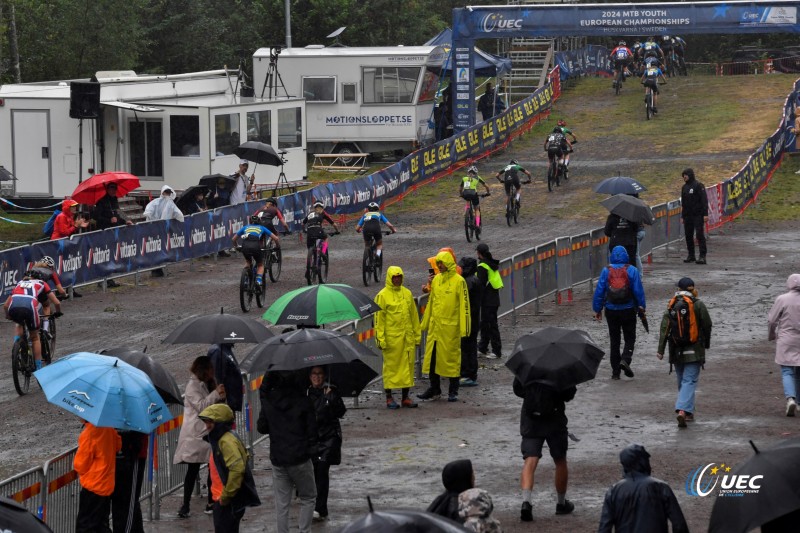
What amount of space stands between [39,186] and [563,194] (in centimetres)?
1389

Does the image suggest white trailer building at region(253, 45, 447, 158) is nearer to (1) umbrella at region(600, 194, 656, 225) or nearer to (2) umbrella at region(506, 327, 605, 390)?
(1) umbrella at region(600, 194, 656, 225)

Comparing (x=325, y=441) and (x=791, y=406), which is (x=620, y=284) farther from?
(x=325, y=441)

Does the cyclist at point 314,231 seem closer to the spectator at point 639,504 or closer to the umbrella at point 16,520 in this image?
the spectator at point 639,504

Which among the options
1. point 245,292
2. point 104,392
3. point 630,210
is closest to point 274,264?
point 245,292

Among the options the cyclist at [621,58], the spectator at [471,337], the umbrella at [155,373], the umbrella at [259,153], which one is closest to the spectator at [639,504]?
the umbrella at [155,373]

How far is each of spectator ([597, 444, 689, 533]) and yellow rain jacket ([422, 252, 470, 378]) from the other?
7438mm

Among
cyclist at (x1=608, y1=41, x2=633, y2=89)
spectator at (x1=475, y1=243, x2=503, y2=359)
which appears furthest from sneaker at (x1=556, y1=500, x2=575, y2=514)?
cyclist at (x1=608, y1=41, x2=633, y2=89)

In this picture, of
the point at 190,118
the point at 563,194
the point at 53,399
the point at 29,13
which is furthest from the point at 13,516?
the point at 29,13

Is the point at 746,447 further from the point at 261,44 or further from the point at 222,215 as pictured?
the point at 261,44

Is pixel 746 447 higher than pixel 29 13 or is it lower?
lower

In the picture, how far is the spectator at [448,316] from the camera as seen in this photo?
643 inches

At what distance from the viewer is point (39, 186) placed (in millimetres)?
34625

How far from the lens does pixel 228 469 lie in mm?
10227

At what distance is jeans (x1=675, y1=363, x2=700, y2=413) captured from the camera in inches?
578
